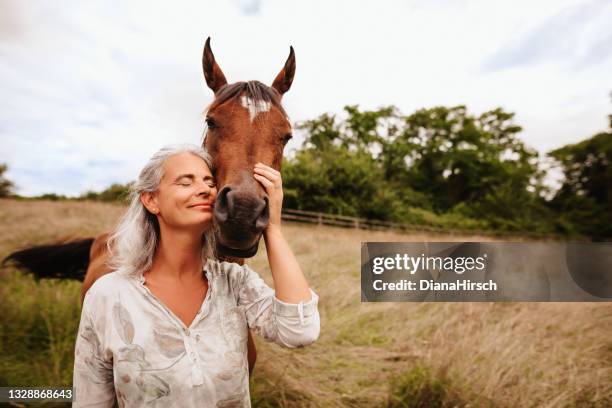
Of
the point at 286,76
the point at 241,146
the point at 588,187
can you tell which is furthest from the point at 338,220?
the point at 588,187

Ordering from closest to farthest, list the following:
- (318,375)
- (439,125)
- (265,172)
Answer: (265,172), (318,375), (439,125)

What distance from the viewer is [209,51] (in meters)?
2.20

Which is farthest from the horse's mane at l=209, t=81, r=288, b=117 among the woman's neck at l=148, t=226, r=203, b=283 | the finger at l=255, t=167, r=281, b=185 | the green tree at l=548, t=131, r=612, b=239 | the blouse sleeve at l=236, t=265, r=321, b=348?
the green tree at l=548, t=131, r=612, b=239

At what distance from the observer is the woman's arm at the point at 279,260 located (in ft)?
4.09

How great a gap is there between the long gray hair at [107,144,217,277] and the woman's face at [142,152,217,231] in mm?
42

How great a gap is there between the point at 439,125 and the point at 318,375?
30.5m

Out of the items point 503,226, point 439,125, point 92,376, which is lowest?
point 92,376

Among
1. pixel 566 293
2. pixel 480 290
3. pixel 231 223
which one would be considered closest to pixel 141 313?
pixel 231 223

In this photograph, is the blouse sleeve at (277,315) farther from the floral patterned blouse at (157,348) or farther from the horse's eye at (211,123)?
the horse's eye at (211,123)

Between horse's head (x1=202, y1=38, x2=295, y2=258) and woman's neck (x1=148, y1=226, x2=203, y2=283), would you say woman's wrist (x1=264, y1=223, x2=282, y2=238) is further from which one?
woman's neck (x1=148, y1=226, x2=203, y2=283)

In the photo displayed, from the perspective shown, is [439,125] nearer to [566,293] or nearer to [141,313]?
[566,293]

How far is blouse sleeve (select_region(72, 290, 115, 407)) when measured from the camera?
1208 millimetres

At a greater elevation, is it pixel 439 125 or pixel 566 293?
pixel 439 125

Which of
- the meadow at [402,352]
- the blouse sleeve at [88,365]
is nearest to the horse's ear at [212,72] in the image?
the blouse sleeve at [88,365]
